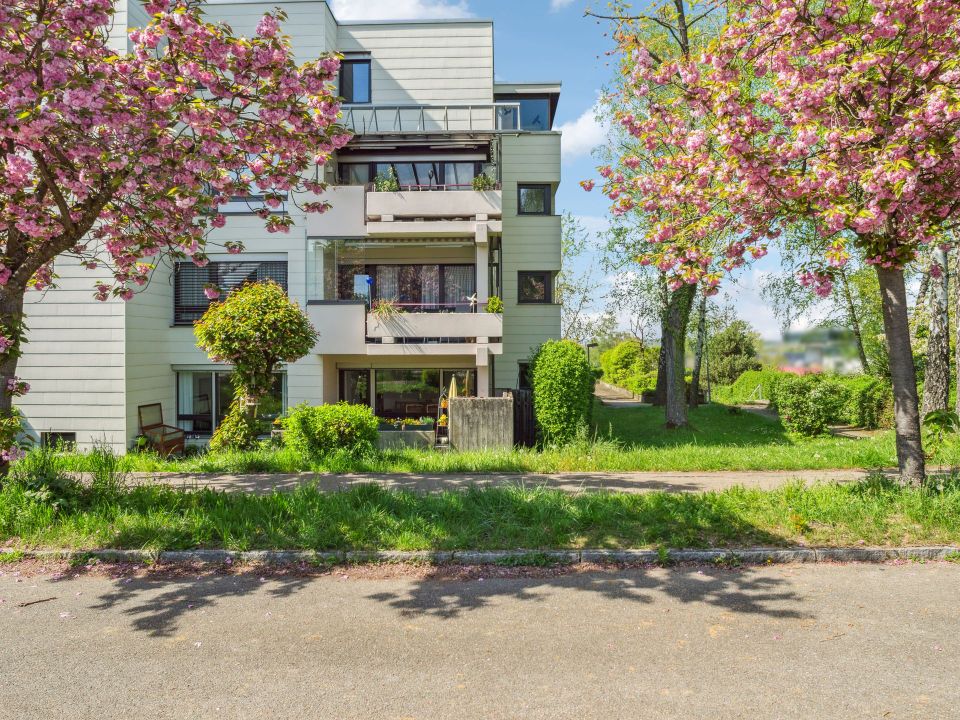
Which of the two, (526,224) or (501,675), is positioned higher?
(526,224)

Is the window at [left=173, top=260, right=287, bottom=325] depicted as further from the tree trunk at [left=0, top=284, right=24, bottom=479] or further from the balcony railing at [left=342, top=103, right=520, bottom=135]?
the tree trunk at [left=0, top=284, right=24, bottom=479]

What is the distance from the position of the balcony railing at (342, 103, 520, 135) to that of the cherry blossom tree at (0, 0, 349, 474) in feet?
33.4

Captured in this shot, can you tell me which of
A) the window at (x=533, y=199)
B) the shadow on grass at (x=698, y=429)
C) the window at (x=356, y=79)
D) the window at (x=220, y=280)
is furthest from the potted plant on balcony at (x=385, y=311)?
the window at (x=356, y=79)

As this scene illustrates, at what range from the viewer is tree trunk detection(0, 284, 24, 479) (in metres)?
7.88

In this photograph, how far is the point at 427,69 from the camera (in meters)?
19.4

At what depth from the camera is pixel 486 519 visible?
7332 millimetres

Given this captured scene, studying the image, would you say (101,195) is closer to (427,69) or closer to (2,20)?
(2,20)

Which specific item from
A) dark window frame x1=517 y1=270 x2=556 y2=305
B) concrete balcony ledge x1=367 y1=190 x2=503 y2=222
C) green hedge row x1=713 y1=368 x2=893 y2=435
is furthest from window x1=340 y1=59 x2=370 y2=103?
green hedge row x1=713 y1=368 x2=893 y2=435

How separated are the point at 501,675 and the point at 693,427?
14.5 meters

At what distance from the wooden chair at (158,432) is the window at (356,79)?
35.8ft

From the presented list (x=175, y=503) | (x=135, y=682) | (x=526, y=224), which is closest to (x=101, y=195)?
(x=175, y=503)

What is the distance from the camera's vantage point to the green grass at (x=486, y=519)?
22.6 ft

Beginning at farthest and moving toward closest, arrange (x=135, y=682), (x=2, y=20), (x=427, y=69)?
(x=427, y=69) < (x=2, y=20) < (x=135, y=682)

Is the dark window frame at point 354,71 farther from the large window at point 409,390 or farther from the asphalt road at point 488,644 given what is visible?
the asphalt road at point 488,644
